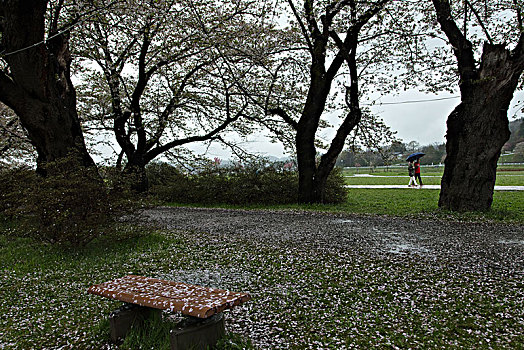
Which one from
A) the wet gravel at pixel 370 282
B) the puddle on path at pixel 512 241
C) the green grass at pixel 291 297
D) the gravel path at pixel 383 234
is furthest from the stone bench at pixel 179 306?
the puddle on path at pixel 512 241

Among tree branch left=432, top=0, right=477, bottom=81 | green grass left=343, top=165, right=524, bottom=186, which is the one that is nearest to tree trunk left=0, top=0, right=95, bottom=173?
tree branch left=432, top=0, right=477, bottom=81

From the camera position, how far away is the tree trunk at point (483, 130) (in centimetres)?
892

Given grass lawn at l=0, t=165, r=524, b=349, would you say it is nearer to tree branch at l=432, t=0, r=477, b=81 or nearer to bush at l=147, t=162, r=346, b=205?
tree branch at l=432, t=0, r=477, b=81

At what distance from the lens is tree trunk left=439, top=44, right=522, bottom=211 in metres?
8.92

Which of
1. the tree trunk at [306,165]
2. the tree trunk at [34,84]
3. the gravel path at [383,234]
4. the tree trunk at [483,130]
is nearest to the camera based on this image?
the gravel path at [383,234]

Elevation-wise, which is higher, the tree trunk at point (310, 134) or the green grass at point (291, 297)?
the tree trunk at point (310, 134)

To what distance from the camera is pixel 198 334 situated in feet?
8.25

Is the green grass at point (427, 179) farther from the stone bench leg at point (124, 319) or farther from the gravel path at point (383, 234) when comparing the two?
the stone bench leg at point (124, 319)

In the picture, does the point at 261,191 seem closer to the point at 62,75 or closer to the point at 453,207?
the point at 453,207

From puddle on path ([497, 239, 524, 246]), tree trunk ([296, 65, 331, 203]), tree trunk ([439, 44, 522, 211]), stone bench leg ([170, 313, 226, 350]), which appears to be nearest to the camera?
stone bench leg ([170, 313, 226, 350])

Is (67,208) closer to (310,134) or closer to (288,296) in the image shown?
(288,296)

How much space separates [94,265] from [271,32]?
31.1 feet

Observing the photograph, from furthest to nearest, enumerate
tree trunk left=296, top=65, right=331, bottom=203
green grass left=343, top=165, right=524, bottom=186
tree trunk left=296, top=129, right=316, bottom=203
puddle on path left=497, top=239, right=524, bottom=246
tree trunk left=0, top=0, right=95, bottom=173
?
green grass left=343, top=165, right=524, bottom=186
tree trunk left=296, top=129, right=316, bottom=203
tree trunk left=296, top=65, right=331, bottom=203
tree trunk left=0, top=0, right=95, bottom=173
puddle on path left=497, top=239, right=524, bottom=246

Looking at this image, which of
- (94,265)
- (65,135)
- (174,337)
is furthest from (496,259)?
(65,135)
